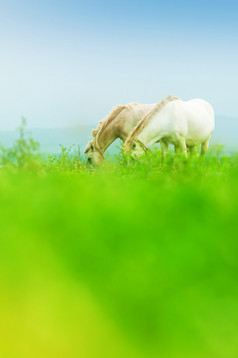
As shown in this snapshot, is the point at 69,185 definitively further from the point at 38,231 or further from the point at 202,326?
the point at 202,326

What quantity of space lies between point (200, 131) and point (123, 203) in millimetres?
9314

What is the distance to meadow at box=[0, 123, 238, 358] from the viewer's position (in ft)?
1.73

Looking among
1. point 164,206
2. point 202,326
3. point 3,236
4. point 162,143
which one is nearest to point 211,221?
point 164,206

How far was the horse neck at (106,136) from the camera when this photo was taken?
10.1m

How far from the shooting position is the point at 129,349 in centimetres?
52

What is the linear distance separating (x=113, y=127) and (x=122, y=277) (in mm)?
9612

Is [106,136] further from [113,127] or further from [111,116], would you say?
[111,116]

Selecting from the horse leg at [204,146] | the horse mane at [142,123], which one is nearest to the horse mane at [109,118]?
the horse mane at [142,123]

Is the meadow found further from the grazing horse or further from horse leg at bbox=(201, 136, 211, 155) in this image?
horse leg at bbox=(201, 136, 211, 155)

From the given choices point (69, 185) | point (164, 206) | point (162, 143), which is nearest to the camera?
point (164, 206)

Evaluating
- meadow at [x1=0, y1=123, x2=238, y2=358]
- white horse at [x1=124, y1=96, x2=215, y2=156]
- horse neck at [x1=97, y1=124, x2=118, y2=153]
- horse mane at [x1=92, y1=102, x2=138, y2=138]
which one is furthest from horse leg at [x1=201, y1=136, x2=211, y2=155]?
meadow at [x1=0, y1=123, x2=238, y2=358]

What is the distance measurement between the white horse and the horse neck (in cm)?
128

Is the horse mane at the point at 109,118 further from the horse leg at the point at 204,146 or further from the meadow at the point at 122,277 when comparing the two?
the meadow at the point at 122,277

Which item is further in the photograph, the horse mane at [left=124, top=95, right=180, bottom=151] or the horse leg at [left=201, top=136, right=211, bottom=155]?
the horse leg at [left=201, top=136, right=211, bottom=155]
